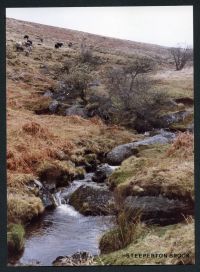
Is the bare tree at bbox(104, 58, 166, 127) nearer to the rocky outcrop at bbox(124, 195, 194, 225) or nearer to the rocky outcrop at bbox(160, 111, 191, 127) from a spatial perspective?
the rocky outcrop at bbox(160, 111, 191, 127)

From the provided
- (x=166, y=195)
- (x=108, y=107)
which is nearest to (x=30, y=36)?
(x=108, y=107)

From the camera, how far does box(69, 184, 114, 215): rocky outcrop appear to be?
A: 6379mm

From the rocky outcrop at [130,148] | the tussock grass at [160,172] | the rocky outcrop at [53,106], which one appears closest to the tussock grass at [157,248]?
the tussock grass at [160,172]

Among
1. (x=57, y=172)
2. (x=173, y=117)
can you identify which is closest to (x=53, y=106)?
(x=57, y=172)

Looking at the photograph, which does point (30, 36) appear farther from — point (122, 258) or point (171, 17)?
point (122, 258)

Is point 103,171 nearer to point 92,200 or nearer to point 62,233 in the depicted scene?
point 92,200

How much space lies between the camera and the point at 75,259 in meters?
6.26

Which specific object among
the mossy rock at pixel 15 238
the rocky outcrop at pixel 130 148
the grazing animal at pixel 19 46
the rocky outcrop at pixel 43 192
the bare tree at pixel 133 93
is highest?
the grazing animal at pixel 19 46

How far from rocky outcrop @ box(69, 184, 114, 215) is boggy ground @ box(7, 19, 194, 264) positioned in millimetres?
131

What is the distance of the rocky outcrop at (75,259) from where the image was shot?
6.25 metres

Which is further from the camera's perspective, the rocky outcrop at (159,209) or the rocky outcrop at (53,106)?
the rocky outcrop at (53,106)

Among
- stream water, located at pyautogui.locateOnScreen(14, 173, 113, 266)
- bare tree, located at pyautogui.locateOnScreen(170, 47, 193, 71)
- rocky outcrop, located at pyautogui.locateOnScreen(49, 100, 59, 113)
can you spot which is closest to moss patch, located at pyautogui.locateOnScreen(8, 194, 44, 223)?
stream water, located at pyautogui.locateOnScreen(14, 173, 113, 266)

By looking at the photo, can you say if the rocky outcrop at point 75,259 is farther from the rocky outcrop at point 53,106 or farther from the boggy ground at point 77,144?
the rocky outcrop at point 53,106

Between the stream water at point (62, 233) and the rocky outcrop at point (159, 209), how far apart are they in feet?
0.94
